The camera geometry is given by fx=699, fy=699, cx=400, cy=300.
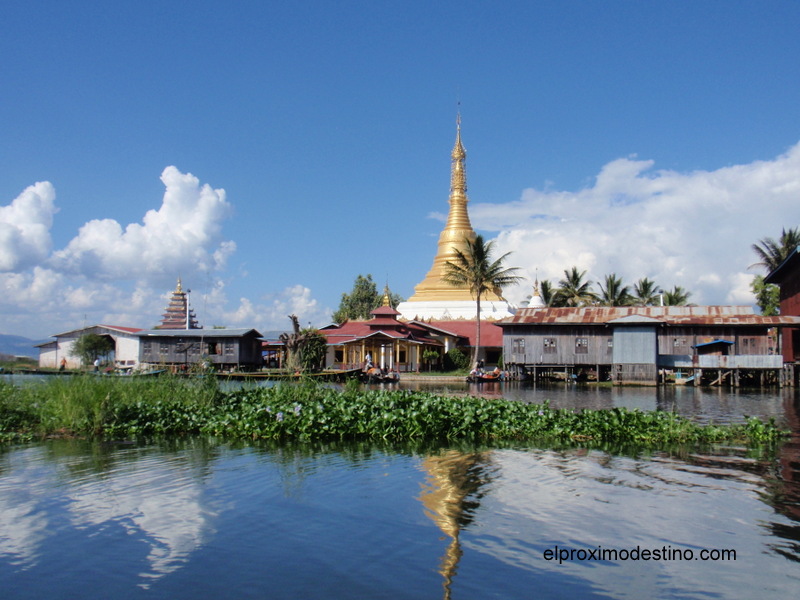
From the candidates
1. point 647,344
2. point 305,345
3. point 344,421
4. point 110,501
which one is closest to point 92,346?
point 305,345

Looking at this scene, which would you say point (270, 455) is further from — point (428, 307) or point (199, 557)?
point (428, 307)

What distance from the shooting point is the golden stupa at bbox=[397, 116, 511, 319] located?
56812mm

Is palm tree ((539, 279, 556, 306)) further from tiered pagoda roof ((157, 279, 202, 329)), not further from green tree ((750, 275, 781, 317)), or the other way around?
tiered pagoda roof ((157, 279, 202, 329))

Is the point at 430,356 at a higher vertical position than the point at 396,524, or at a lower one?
higher

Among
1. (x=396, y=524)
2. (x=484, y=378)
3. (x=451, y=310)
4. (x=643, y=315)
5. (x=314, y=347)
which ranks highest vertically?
(x=451, y=310)

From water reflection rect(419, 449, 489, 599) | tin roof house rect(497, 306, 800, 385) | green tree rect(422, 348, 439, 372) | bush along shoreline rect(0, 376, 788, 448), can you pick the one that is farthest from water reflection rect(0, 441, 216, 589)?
green tree rect(422, 348, 439, 372)

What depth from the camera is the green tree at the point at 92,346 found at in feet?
153

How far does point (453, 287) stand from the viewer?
59125mm

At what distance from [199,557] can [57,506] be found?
2.58m

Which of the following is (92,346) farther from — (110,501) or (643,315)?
(110,501)

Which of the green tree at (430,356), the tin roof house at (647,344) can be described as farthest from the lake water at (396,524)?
the green tree at (430,356)

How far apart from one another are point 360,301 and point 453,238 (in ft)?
38.2

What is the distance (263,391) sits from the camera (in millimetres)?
14891

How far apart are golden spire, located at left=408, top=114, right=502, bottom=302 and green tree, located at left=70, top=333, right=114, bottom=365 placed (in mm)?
24253
